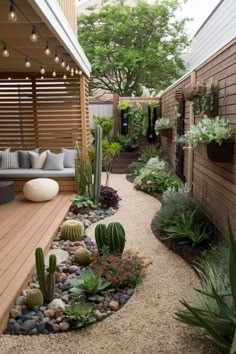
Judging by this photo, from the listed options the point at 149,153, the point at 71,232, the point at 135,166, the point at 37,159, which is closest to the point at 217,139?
the point at 71,232

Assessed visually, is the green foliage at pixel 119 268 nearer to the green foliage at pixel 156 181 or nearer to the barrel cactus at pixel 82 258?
the barrel cactus at pixel 82 258

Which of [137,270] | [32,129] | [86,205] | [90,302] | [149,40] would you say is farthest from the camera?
[149,40]

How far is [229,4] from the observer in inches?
235

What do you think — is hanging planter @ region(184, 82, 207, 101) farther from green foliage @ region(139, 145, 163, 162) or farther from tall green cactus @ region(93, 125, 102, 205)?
green foliage @ region(139, 145, 163, 162)

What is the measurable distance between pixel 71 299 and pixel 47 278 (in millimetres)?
286

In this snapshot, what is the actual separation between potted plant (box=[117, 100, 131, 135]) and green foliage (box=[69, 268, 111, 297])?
784cm

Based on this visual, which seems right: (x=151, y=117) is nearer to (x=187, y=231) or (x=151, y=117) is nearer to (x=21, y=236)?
(x=187, y=231)

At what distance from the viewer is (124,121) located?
10.5 metres

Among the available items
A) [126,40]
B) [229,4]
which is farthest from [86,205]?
[126,40]

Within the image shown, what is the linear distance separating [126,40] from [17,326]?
12074 mm

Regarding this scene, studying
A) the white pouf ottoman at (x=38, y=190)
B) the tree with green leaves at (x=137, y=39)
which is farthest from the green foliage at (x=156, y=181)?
the tree with green leaves at (x=137, y=39)

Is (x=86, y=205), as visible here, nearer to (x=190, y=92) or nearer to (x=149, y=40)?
(x=190, y=92)

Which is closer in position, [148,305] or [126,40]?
[148,305]

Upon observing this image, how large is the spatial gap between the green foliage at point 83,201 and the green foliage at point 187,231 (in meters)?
1.83
